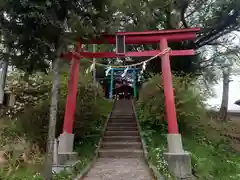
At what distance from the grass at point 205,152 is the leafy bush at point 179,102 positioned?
0.59 m

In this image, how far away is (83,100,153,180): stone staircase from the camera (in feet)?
22.2

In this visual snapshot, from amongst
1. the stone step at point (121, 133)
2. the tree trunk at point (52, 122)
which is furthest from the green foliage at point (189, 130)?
Answer: the tree trunk at point (52, 122)

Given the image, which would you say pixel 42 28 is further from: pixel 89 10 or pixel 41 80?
pixel 41 80

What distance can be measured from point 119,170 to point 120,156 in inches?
59.1

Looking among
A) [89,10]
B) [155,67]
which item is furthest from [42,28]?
[155,67]

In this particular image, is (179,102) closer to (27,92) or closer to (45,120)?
(45,120)

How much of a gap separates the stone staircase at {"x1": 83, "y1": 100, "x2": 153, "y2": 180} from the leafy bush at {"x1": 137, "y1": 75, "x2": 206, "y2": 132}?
114 cm

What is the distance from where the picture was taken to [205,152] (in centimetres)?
932

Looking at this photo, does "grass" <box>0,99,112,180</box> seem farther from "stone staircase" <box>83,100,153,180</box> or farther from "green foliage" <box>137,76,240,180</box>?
"green foliage" <box>137,76,240,180</box>

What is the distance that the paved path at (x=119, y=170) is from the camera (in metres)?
6.58

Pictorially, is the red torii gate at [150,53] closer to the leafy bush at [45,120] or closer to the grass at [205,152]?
the grass at [205,152]

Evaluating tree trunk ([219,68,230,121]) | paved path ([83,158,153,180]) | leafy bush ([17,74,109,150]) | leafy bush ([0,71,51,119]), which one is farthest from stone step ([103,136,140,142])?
tree trunk ([219,68,230,121])

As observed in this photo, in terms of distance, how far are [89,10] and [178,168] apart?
16.8 ft

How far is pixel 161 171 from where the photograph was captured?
705 cm
